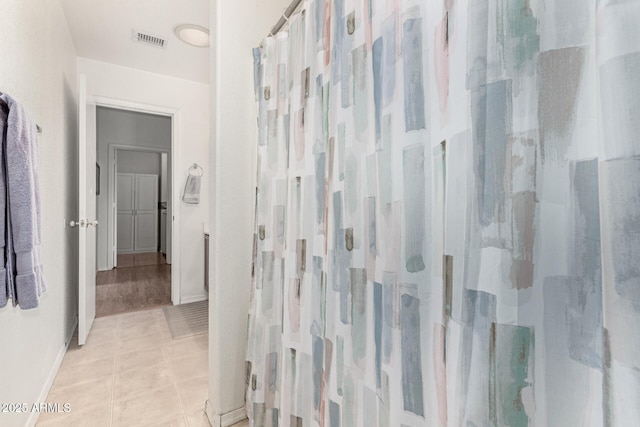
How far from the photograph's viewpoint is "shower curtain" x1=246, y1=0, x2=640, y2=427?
40 centimetres

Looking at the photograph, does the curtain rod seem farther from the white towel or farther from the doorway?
the doorway

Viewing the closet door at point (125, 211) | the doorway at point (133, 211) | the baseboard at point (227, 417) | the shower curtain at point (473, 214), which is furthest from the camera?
the closet door at point (125, 211)

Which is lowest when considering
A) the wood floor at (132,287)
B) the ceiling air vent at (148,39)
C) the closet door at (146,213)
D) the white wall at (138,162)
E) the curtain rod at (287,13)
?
the wood floor at (132,287)

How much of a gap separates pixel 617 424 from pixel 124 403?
2.11 meters

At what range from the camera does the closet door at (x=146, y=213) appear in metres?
6.39

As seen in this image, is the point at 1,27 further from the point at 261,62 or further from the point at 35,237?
the point at 261,62

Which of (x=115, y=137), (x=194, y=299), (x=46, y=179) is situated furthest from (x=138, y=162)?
(x=46, y=179)

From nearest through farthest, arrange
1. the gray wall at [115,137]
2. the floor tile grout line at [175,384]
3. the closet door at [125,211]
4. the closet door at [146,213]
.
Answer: the floor tile grout line at [175,384], the gray wall at [115,137], the closet door at [125,211], the closet door at [146,213]

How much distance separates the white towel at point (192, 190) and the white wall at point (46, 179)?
3.18 feet

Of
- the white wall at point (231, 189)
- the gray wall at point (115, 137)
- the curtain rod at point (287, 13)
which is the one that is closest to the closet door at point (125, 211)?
the gray wall at point (115, 137)

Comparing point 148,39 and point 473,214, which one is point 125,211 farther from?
point 473,214

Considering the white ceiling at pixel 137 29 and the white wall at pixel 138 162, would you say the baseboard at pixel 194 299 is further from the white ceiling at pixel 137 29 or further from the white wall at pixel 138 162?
the white wall at pixel 138 162

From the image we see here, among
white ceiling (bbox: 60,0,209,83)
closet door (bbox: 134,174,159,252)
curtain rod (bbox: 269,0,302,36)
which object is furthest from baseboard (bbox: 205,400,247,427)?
closet door (bbox: 134,174,159,252)

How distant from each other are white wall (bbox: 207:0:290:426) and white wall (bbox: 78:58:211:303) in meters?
2.04
